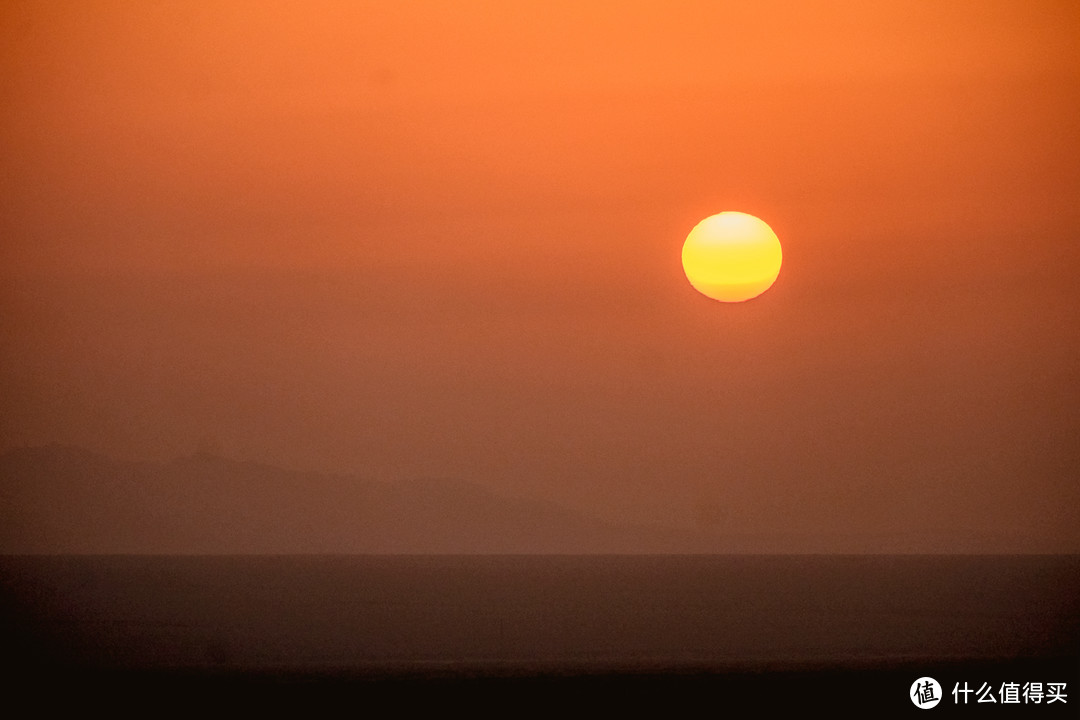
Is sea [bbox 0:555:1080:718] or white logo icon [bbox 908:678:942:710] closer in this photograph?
white logo icon [bbox 908:678:942:710]

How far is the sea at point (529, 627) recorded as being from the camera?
6.23 feet

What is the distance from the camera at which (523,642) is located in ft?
6.45

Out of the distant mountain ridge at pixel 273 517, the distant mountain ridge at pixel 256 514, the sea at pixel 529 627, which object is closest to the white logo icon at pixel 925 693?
the sea at pixel 529 627

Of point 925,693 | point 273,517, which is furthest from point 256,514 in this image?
point 925,693

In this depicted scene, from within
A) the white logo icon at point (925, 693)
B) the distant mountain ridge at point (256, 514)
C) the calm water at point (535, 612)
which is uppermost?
the distant mountain ridge at point (256, 514)

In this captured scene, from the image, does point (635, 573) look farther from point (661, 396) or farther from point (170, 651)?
point (170, 651)

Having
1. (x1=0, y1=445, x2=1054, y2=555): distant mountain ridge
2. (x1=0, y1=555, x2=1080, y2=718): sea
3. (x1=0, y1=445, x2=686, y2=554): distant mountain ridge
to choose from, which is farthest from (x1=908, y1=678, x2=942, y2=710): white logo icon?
(x1=0, y1=445, x2=686, y2=554): distant mountain ridge

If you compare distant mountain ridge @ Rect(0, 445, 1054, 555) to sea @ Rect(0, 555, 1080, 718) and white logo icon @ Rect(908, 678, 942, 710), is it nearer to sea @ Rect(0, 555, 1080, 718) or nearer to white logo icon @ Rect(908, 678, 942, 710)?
sea @ Rect(0, 555, 1080, 718)

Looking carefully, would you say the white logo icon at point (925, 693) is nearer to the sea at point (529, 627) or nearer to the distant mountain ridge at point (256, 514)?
the sea at point (529, 627)

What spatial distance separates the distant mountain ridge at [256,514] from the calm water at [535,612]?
0.04 m

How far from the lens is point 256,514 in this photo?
2010 mm

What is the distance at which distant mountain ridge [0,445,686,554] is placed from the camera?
1.99 metres

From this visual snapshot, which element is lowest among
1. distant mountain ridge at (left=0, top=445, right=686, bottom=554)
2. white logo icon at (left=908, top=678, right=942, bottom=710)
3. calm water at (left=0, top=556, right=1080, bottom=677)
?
white logo icon at (left=908, top=678, right=942, bottom=710)

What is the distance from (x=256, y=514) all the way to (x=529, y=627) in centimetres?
76
